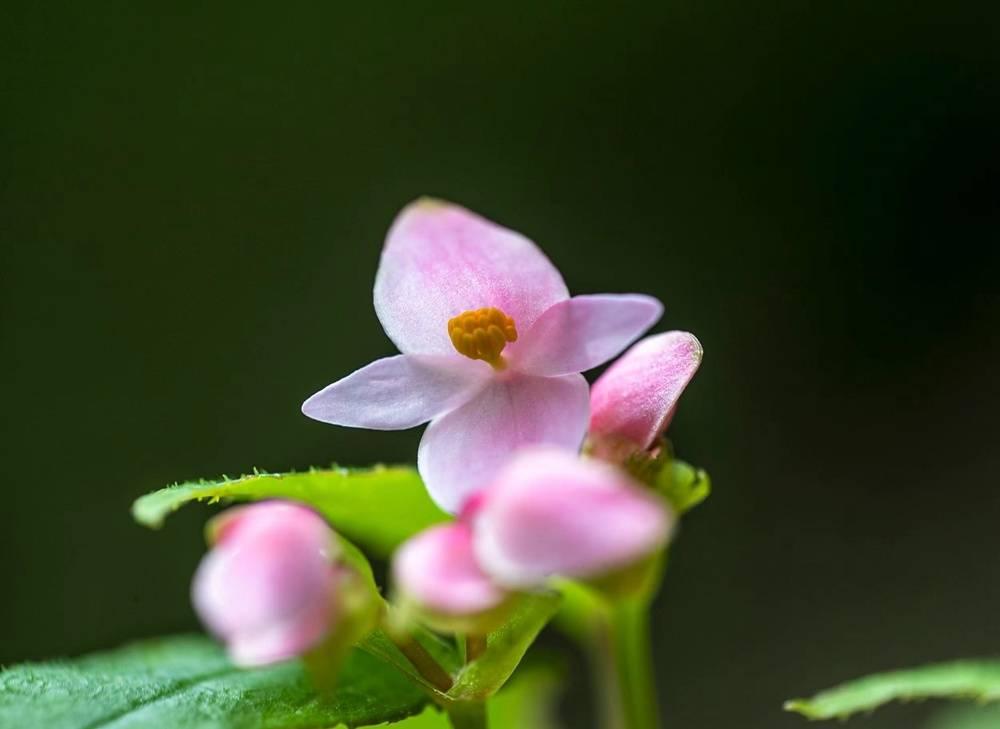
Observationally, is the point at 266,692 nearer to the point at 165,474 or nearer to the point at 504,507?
the point at 504,507

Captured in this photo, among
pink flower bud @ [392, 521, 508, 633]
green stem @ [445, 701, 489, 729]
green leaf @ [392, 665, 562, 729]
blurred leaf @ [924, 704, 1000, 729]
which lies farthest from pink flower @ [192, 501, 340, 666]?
blurred leaf @ [924, 704, 1000, 729]

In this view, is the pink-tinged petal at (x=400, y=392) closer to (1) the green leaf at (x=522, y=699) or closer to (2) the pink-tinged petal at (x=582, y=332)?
(2) the pink-tinged petal at (x=582, y=332)

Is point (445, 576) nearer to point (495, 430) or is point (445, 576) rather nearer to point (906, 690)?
point (495, 430)

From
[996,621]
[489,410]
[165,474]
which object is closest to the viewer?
[489,410]

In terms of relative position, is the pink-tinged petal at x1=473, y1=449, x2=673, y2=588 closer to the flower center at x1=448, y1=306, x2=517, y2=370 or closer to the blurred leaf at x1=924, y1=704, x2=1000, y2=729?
the flower center at x1=448, y1=306, x2=517, y2=370

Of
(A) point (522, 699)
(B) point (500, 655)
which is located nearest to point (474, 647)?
(B) point (500, 655)

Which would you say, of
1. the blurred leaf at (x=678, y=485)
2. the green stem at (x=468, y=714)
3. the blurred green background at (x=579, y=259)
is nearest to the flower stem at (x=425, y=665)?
the green stem at (x=468, y=714)

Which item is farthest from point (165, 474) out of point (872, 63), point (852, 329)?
point (872, 63)
